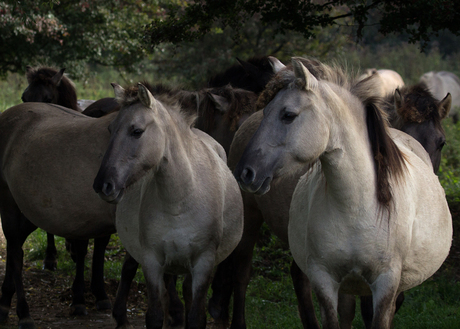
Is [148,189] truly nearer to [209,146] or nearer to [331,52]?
[209,146]

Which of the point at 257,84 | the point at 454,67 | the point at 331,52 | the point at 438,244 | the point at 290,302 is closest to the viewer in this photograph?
the point at 438,244

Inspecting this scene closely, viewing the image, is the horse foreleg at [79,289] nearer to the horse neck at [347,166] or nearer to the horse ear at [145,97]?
the horse ear at [145,97]

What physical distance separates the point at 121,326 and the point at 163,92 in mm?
1982

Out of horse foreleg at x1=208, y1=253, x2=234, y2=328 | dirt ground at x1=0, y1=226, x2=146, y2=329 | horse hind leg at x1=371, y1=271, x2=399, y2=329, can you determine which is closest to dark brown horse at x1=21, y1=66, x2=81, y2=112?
dirt ground at x1=0, y1=226, x2=146, y2=329

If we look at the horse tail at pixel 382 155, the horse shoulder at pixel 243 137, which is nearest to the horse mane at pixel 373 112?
the horse tail at pixel 382 155

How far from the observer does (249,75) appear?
6.70 m

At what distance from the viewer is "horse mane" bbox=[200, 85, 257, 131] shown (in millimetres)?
5973

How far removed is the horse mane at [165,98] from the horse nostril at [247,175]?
1.25m

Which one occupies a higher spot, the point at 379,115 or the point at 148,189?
the point at 379,115

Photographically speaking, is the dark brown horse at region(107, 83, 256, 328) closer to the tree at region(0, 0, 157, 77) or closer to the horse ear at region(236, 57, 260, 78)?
the horse ear at region(236, 57, 260, 78)

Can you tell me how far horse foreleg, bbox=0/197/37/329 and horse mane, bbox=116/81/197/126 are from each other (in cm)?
224

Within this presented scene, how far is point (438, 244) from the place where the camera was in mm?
3594

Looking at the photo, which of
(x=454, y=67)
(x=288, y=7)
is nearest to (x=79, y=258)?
(x=288, y=7)

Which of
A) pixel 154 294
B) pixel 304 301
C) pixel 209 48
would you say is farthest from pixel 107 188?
pixel 209 48
